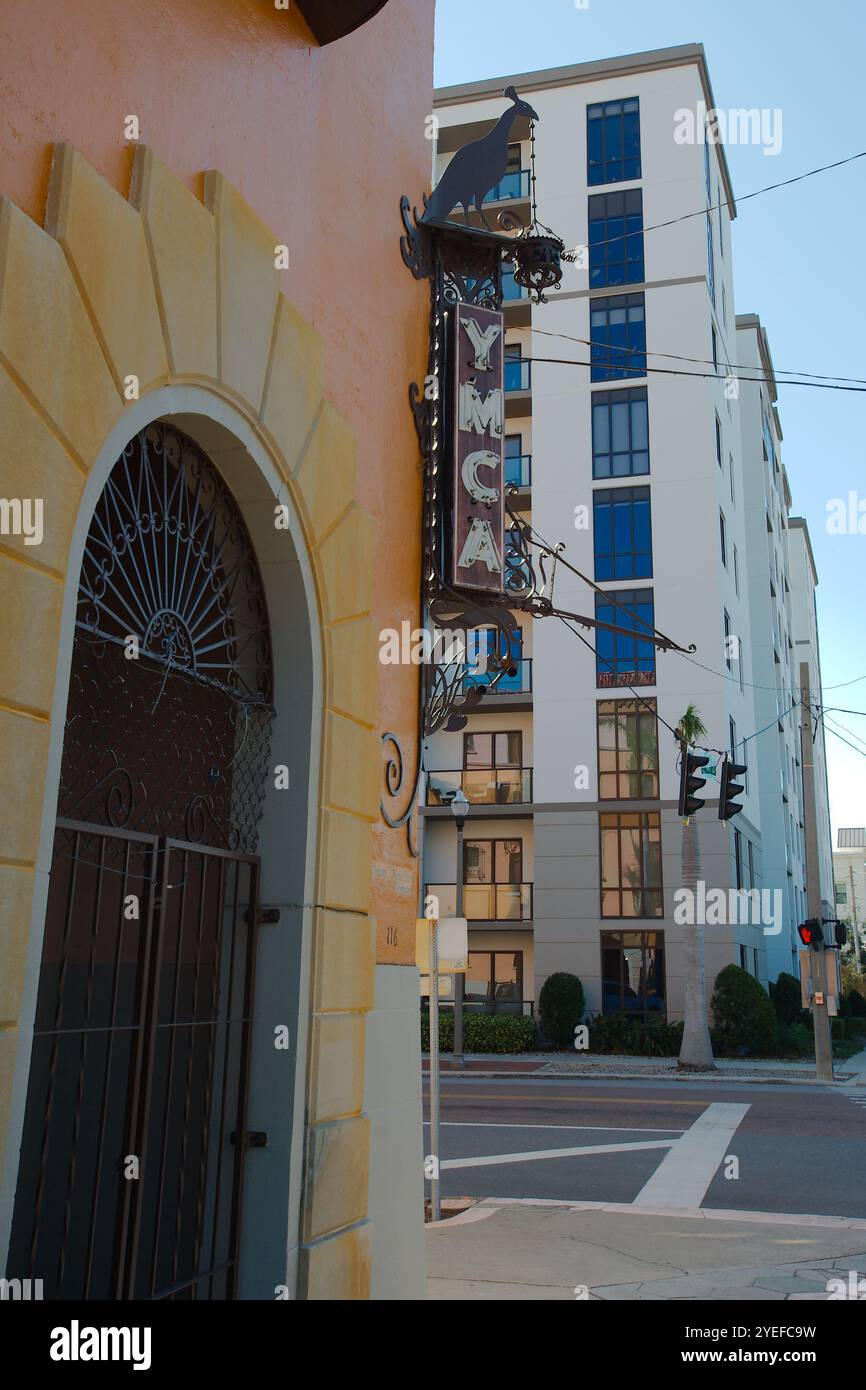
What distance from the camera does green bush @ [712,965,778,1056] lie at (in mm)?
29297

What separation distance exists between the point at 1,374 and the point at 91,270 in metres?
0.68

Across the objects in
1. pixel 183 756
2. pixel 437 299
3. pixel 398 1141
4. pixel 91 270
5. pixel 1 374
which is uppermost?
pixel 437 299

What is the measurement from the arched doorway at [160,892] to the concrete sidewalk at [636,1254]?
2865mm

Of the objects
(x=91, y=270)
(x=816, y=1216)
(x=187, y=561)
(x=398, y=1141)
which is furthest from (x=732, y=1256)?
(x=91, y=270)

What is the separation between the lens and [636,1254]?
29.2 ft

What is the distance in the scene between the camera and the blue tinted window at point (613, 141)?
35969mm

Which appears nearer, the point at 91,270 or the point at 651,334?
the point at 91,270

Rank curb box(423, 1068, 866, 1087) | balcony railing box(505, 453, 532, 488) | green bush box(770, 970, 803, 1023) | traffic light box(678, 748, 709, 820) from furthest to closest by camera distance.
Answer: green bush box(770, 970, 803, 1023), balcony railing box(505, 453, 532, 488), curb box(423, 1068, 866, 1087), traffic light box(678, 748, 709, 820)

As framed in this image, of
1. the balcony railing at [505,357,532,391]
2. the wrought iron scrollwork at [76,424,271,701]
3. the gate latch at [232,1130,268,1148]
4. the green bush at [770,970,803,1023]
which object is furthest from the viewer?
the balcony railing at [505,357,532,391]

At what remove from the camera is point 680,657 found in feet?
107

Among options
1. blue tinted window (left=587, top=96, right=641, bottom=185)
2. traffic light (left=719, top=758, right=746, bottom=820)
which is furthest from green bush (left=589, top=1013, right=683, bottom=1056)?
blue tinted window (left=587, top=96, right=641, bottom=185)

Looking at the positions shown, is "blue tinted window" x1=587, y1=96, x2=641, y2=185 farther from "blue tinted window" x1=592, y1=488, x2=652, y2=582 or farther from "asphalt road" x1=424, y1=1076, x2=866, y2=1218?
"asphalt road" x1=424, y1=1076, x2=866, y2=1218

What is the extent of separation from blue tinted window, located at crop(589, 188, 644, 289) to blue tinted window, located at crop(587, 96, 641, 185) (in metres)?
0.81

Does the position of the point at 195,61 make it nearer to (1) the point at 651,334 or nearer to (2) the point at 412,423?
(2) the point at 412,423
